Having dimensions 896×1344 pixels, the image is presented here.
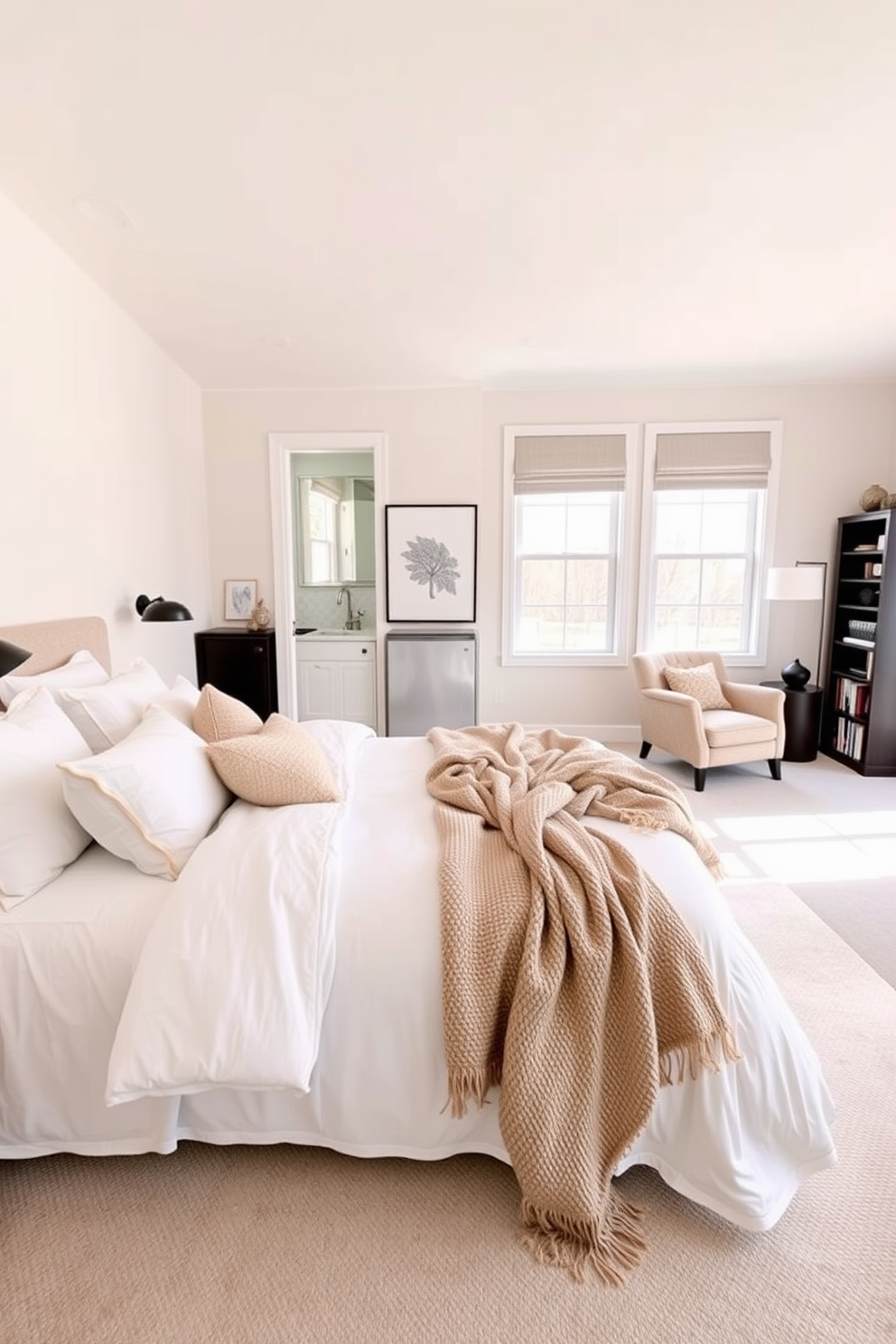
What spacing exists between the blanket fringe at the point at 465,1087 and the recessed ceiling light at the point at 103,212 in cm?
307

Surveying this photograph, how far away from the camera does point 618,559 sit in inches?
186

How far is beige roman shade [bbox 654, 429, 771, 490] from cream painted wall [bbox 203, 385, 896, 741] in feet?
0.48

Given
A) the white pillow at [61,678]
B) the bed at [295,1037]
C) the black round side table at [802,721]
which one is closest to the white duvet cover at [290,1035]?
the bed at [295,1037]

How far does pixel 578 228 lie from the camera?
2484 millimetres

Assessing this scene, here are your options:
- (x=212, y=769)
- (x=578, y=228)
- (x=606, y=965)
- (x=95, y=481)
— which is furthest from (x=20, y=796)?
(x=578, y=228)

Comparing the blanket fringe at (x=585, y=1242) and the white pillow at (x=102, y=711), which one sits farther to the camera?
the white pillow at (x=102, y=711)

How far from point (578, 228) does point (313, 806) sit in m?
2.48

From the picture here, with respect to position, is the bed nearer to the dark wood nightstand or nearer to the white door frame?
the dark wood nightstand

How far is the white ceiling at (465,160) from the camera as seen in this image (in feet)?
5.29

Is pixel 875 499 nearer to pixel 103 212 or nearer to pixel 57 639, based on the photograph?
pixel 103 212

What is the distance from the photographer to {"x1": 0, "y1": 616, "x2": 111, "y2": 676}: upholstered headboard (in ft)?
7.48

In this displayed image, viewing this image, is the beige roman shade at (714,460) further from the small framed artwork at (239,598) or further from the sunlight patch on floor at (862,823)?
the small framed artwork at (239,598)

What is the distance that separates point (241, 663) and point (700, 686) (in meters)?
3.19

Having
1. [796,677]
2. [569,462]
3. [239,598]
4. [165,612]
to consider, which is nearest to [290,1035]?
[165,612]
